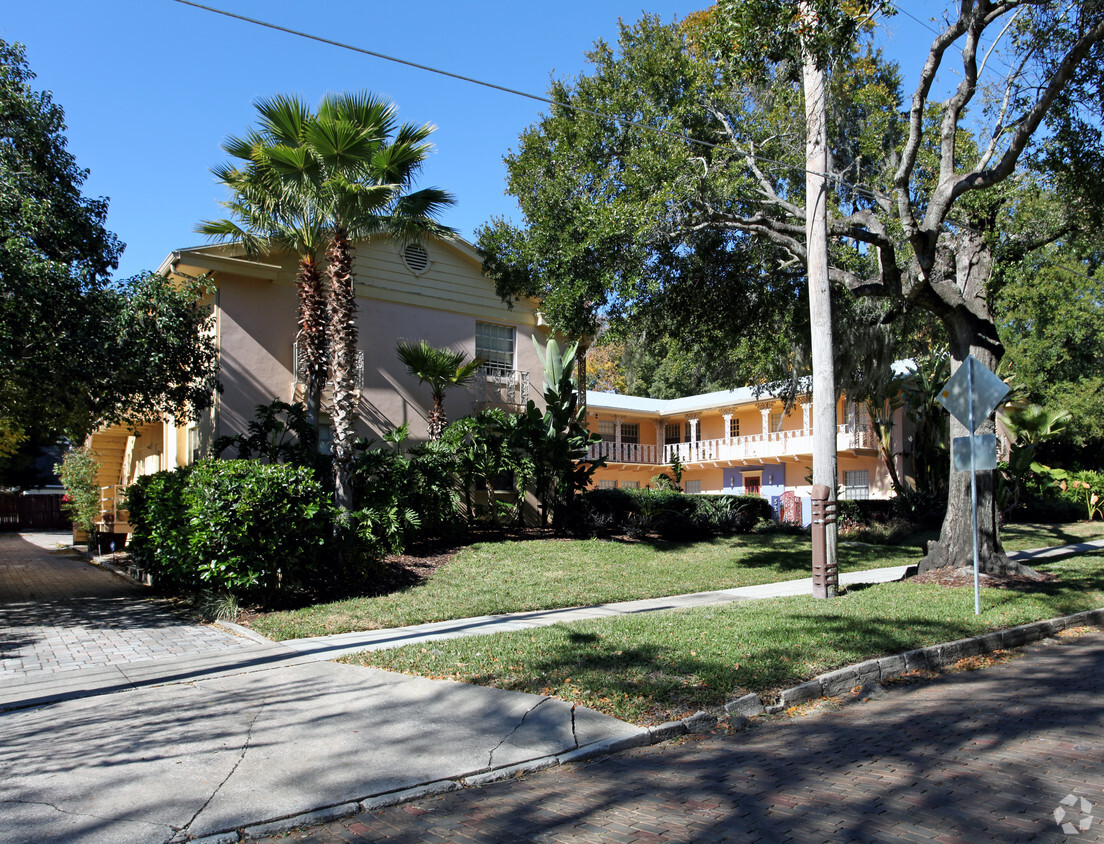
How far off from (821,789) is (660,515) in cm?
1493

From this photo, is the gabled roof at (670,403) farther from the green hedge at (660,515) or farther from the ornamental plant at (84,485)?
the ornamental plant at (84,485)

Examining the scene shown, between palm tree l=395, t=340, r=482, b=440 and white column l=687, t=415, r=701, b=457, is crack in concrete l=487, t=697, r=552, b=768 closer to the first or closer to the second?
palm tree l=395, t=340, r=482, b=440

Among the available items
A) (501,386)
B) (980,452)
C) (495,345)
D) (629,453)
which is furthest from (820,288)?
(629,453)

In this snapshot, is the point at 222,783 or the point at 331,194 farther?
the point at 331,194

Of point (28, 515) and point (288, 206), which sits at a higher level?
point (288, 206)

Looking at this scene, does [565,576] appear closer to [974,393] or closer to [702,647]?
[702,647]

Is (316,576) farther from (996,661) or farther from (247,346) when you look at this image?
(996,661)

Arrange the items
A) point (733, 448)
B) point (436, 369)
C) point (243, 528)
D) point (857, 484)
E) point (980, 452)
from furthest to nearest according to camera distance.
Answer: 1. point (733, 448)
2. point (857, 484)
3. point (436, 369)
4. point (243, 528)
5. point (980, 452)

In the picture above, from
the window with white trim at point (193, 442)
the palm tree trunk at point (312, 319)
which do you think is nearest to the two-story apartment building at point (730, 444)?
the window with white trim at point (193, 442)

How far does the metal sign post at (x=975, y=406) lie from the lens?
10031 millimetres

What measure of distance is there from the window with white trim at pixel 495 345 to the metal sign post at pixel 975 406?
11788mm

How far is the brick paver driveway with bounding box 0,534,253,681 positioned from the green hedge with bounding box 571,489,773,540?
9631 millimetres

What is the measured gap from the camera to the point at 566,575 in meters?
13.7

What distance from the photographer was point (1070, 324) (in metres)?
31.8
